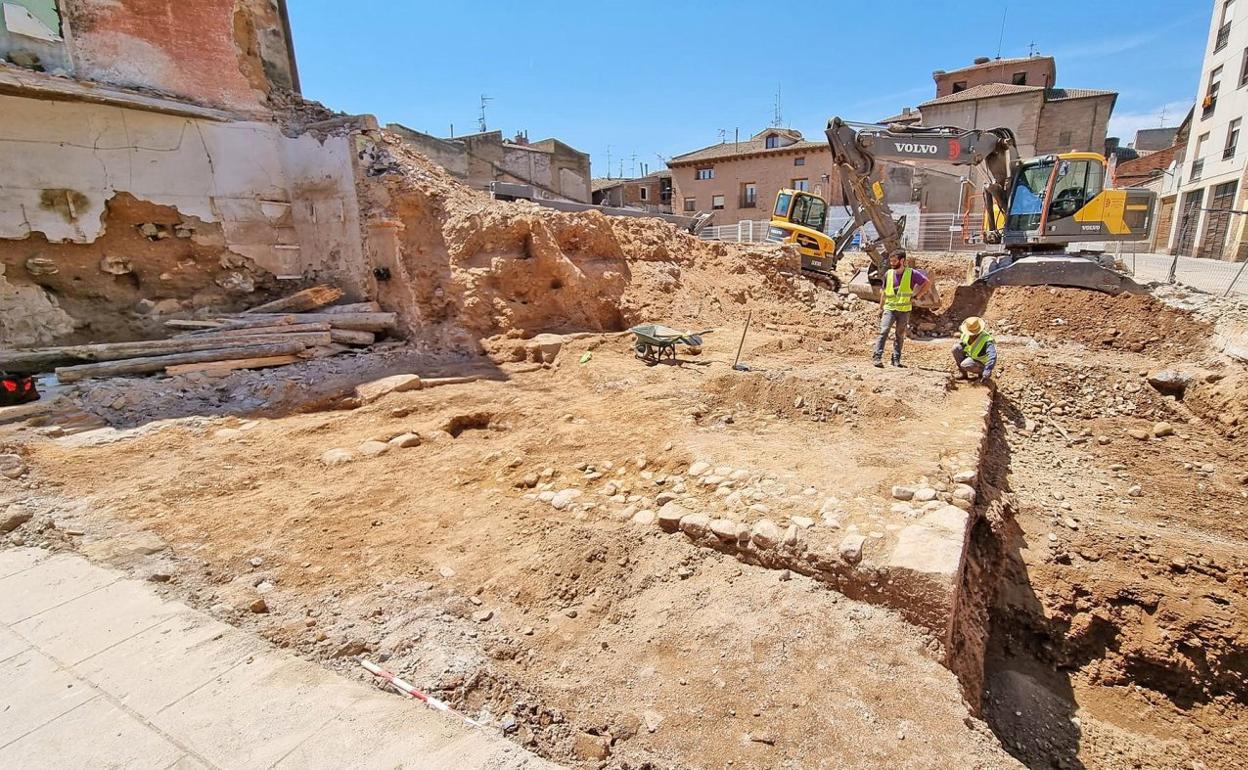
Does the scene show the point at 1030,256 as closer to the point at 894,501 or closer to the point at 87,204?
the point at 894,501

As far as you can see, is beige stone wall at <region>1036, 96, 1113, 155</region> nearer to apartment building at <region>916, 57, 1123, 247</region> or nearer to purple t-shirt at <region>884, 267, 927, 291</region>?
apartment building at <region>916, 57, 1123, 247</region>

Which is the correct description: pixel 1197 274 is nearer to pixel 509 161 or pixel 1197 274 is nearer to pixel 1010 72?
pixel 509 161

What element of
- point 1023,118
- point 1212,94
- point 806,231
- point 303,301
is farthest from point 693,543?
point 1023,118

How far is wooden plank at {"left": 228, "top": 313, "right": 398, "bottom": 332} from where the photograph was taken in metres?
7.89

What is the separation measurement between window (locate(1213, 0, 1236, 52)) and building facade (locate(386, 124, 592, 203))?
24.0 m

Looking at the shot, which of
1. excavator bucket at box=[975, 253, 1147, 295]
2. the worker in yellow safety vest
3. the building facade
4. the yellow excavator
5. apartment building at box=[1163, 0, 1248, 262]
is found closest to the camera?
the worker in yellow safety vest

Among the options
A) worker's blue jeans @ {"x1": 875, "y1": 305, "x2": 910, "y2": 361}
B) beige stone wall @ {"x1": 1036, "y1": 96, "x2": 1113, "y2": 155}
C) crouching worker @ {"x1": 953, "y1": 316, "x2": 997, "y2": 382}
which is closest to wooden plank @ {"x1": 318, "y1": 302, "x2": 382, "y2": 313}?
worker's blue jeans @ {"x1": 875, "y1": 305, "x2": 910, "y2": 361}

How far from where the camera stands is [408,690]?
7.42 ft

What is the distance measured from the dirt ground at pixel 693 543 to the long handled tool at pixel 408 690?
0.07 meters

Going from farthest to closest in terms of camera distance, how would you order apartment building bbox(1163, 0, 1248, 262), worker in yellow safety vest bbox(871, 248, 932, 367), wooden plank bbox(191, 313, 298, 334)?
apartment building bbox(1163, 0, 1248, 262), wooden plank bbox(191, 313, 298, 334), worker in yellow safety vest bbox(871, 248, 932, 367)

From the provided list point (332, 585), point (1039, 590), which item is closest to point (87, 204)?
point (332, 585)

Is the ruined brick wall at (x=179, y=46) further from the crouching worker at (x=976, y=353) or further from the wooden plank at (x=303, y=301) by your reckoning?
the crouching worker at (x=976, y=353)

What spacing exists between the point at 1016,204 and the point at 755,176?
71.8ft

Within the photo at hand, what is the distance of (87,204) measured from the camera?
725 centimetres
